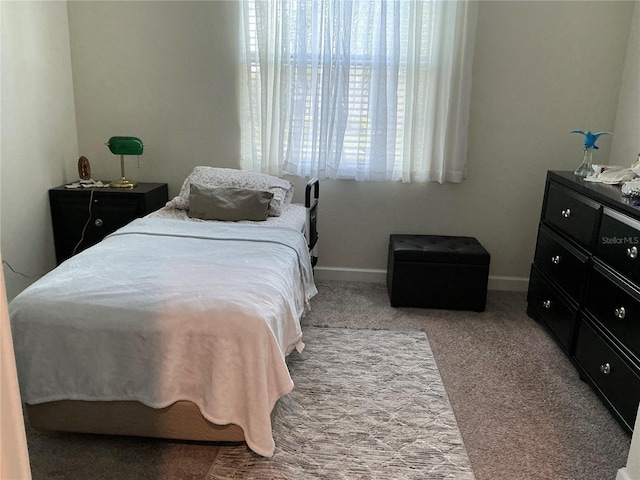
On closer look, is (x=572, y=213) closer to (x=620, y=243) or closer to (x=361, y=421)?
(x=620, y=243)

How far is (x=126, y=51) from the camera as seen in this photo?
364 cm

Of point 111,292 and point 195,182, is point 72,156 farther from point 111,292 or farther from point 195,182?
point 111,292

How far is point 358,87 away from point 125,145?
1.59m

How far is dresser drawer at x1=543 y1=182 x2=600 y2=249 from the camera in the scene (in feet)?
8.29

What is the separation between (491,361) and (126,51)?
10.1ft

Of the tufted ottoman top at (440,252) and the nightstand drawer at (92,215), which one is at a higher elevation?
the nightstand drawer at (92,215)

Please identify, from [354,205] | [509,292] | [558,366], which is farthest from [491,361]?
[354,205]

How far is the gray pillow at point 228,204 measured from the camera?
3113mm

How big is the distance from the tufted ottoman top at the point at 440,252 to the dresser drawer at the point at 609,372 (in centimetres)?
85

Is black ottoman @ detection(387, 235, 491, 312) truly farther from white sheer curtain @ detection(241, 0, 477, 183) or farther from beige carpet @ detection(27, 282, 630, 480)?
white sheer curtain @ detection(241, 0, 477, 183)

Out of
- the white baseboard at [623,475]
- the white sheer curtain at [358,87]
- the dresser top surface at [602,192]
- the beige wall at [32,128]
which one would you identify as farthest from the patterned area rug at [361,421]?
the beige wall at [32,128]

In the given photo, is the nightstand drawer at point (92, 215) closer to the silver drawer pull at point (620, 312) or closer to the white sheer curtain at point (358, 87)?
the white sheer curtain at point (358, 87)

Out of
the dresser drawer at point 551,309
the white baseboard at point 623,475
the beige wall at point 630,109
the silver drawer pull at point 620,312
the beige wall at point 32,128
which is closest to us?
the white baseboard at point 623,475

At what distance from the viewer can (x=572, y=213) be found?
2.73m
